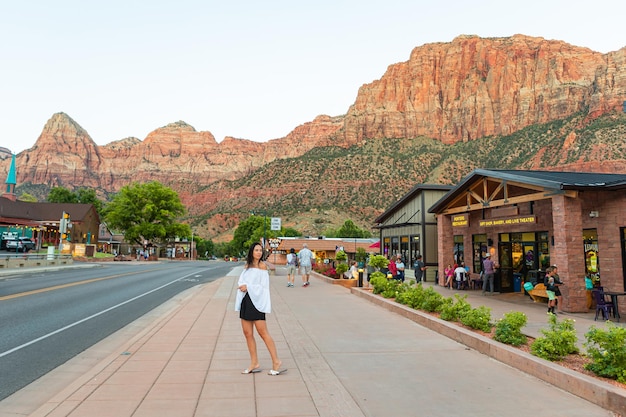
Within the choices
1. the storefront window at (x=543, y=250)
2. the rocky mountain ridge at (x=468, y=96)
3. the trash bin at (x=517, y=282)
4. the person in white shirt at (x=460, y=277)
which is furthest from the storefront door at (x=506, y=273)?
the rocky mountain ridge at (x=468, y=96)

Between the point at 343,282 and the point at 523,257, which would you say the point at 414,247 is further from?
the point at 523,257

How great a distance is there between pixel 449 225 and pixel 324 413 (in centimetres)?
1763

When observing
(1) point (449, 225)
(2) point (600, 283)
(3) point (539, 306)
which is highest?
(1) point (449, 225)

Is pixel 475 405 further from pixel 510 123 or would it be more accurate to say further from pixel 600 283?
pixel 510 123

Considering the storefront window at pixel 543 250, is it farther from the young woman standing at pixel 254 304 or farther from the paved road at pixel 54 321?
the paved road at pixel 54 321

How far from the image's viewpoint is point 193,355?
6750 millimetres

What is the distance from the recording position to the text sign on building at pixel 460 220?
18109 millimetres

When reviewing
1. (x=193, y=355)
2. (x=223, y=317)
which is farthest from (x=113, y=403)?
(x=223, y=317)

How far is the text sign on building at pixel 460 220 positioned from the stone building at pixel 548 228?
5 cm

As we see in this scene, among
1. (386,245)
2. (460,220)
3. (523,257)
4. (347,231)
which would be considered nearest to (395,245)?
(386,245)

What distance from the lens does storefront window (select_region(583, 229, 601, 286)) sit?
1291 cm

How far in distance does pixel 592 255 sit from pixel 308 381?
39.8 ft

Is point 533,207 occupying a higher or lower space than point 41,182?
lower

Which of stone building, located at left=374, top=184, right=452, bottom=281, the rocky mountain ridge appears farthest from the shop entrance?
the rocky mountain ridge
